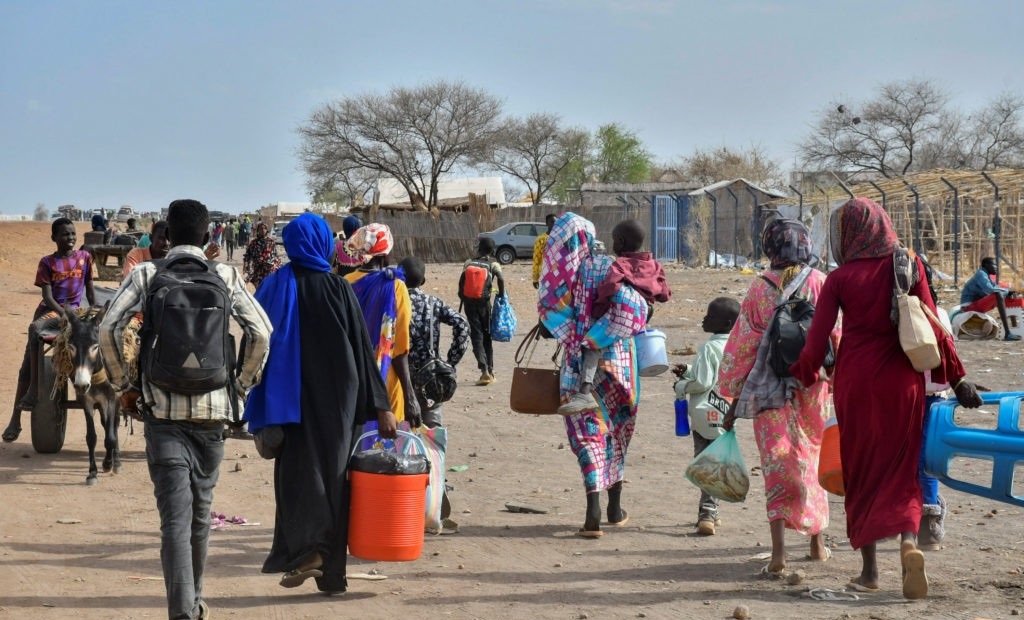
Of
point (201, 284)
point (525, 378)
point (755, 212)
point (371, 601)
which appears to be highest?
point (755, 212)

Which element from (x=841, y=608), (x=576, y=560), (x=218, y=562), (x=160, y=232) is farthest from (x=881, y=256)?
(x=160, y=232)

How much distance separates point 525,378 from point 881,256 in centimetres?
240

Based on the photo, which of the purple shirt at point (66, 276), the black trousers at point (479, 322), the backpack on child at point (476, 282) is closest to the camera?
the purple shirt at point (66, 276)

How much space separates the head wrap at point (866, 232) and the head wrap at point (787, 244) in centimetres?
48

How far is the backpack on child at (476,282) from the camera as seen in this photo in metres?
13.4

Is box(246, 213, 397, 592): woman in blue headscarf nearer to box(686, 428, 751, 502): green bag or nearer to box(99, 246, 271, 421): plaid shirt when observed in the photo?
box(99, 246, 271, 421): plaid shirt

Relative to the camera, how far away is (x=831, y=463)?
588 cm

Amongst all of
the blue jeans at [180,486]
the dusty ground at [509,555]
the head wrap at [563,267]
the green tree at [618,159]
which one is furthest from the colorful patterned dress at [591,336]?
the green tree at [618,159]

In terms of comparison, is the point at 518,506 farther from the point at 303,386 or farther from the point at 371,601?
the point at 303,386

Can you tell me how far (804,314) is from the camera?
19.6ft

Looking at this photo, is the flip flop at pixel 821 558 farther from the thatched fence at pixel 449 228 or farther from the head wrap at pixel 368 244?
the thatched fence at pixel 449 228

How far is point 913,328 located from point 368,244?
9.19ft

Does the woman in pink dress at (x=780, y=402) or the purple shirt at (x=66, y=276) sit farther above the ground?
the purple shirt at (x=66, y=276)

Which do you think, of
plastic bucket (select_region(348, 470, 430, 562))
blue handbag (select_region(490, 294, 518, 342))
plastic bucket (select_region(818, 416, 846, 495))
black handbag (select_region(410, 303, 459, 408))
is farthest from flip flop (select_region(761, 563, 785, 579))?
blue handbag (select_region(490, 294, 518, 342))
